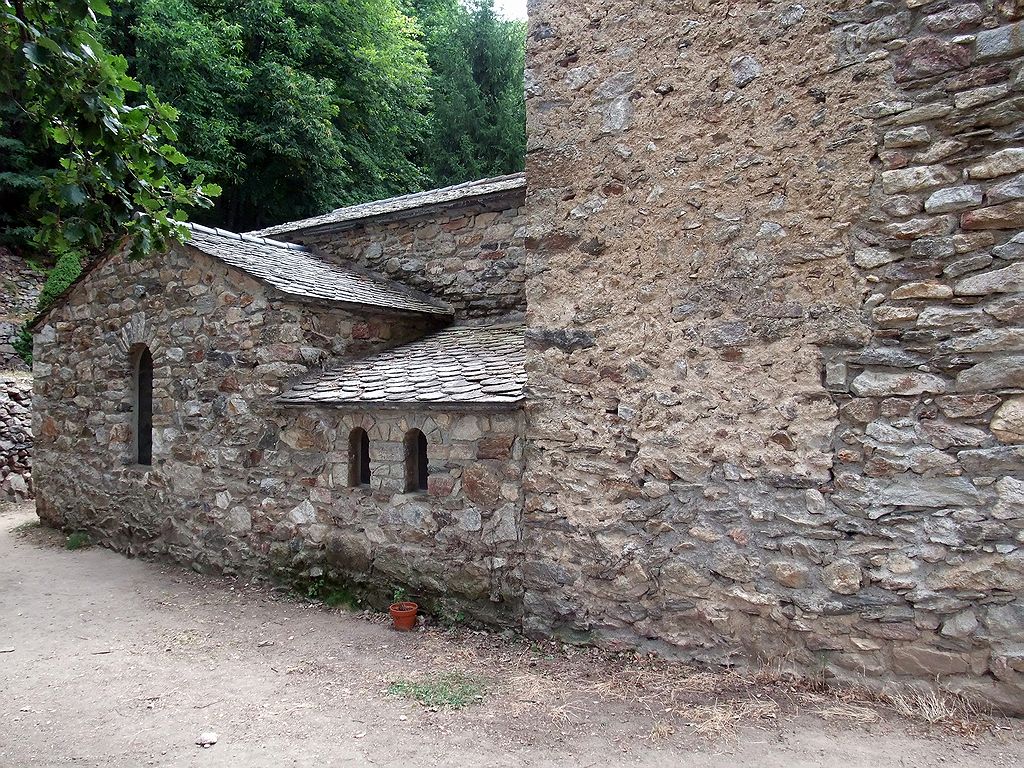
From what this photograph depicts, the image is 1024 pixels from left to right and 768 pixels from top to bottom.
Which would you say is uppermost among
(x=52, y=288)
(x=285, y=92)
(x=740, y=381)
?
(x=285, y=92)

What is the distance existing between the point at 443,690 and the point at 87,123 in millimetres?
3690

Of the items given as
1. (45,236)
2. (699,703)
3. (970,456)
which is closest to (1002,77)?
(970,456)

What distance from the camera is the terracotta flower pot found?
4.91m

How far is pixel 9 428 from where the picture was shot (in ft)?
34.3

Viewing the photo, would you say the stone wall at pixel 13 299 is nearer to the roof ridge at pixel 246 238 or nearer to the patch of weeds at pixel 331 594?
the roof ridge at pixel 246 238

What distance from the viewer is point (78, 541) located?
7660 mm

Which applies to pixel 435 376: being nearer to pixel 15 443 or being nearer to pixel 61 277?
pixel 15 443

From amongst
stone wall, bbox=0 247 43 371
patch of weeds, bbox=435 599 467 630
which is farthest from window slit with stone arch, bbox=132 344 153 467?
stone wall, bbox=0 247 43 371

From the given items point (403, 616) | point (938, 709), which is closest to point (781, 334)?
point (938, 709)

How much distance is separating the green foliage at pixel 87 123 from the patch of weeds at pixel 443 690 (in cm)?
296

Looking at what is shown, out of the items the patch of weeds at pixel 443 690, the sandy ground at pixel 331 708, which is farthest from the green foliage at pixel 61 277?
the patch of weeds at pixel 443 690

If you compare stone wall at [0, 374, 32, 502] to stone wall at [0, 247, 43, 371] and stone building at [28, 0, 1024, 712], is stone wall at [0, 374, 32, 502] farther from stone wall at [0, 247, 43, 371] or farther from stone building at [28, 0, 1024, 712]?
stone building at [28, 0, 1024, 712]

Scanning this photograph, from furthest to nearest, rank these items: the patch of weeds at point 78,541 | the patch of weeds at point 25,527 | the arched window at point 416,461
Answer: the patch of weeds at point 25,527 → the patch of weeds at point 78,541 → the arched window at point 416,461

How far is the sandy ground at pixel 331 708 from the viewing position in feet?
10.4
